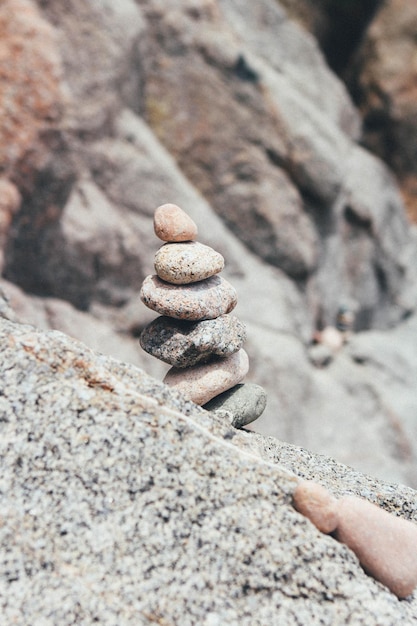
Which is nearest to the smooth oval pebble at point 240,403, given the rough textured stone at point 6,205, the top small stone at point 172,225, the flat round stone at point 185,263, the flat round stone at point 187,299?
the flat round stone at point 187,299

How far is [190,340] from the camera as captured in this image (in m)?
3.52

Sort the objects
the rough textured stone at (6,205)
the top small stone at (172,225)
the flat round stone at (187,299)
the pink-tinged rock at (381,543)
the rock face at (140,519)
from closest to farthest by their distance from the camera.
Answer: the rock face at (140,519) → the pink-tinged rock at (381,543) → the flat round stone at (187,299) → the top small stone at (172,225) → the rough textured stone at (6,205)

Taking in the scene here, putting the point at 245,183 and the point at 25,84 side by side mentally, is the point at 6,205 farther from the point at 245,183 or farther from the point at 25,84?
the point at 245,183

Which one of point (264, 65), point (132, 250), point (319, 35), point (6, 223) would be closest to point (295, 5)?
point (319, 35)

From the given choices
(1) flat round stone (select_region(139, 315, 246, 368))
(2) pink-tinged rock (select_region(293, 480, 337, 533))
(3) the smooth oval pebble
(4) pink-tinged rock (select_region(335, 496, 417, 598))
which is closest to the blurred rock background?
(1) flat round stone (select_region(139, 315, 246, 368))

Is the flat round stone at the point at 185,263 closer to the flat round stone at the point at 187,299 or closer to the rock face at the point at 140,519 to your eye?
the flat round stone at the point at 187,299

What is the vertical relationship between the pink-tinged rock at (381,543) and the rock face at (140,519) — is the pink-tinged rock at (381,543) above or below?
above

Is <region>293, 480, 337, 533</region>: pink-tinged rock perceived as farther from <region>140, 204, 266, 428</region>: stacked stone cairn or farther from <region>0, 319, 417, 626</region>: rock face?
<region>140, 204, 266, 428</region>: stacked stone cairn

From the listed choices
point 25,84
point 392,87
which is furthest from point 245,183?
point 392,87

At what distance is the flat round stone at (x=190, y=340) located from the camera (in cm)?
353

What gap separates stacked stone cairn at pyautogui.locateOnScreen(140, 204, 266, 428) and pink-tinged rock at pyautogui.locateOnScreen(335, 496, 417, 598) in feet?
3.23

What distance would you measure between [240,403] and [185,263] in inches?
37.9

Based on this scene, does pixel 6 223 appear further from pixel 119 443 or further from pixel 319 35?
pixel 319 35

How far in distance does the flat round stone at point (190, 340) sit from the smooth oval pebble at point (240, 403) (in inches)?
10.9
